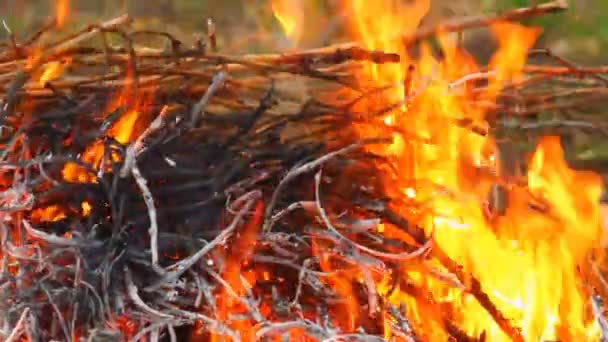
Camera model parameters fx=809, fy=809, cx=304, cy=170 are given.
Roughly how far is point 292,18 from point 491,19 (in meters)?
0.31

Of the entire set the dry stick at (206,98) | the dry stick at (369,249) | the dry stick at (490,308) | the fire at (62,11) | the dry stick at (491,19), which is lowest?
the dry stick at (490,308)

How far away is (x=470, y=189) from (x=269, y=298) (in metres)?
0.26

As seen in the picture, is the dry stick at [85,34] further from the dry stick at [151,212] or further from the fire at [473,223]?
the fire at [473,223]

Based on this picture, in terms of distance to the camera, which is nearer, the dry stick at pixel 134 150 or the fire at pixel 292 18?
the dry stick at pixel 134 150

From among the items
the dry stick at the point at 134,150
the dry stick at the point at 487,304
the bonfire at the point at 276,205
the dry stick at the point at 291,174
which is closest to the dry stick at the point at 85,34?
the bonfire at the point at 276,205

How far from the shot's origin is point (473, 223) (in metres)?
0.90

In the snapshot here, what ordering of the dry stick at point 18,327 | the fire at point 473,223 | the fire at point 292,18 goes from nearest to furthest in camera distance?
1. the dry stick at point 18,327
2. the fire at point 473,223
3. the fire at point 292,18

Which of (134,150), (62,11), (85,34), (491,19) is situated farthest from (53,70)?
(491,19)

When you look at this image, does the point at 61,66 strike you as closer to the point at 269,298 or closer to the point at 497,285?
the point at 269,298

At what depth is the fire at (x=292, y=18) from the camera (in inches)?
45.4

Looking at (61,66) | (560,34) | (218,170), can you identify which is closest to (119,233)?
(218,170)

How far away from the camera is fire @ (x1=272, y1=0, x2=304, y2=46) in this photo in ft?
3.78

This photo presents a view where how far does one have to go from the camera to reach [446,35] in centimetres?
108

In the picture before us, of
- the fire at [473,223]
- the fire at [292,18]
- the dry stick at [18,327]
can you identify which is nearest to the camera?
the dry stick at [18,327]
